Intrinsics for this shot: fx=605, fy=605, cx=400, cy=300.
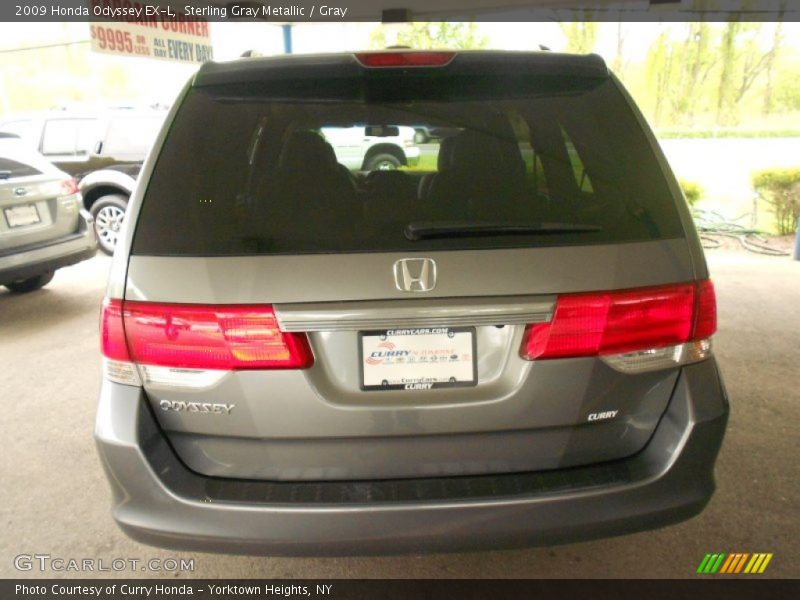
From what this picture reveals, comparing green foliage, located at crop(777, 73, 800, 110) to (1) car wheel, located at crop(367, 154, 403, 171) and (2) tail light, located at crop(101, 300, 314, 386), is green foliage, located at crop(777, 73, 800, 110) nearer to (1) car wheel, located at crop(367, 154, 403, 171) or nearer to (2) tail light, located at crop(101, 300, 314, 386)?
(1) car wheel, located at crop(367, 154, 403, 171)

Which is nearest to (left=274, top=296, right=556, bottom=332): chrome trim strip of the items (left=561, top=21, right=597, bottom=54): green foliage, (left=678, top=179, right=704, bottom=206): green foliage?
(left=678, top=179, right=704, bottom=206): green foliage

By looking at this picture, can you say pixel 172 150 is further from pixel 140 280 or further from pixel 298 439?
pixel 298 439

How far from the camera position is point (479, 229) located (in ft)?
5.09

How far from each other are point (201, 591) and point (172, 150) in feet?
5.12

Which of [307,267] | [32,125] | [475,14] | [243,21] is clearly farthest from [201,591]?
[475,14]

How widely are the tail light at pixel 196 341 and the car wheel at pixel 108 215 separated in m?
7.05

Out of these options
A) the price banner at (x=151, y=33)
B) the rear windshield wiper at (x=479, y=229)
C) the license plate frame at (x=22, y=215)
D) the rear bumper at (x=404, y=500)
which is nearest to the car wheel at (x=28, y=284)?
the license plate frame at (x=22, y=215)

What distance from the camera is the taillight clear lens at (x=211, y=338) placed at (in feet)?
4.95

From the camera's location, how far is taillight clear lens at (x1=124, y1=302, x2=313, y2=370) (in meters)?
1.51

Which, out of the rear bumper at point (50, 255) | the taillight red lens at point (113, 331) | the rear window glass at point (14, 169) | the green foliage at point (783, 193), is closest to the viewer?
the taillight red lens at point (113, 331)

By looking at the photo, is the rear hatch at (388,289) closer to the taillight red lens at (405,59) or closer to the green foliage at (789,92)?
the taillight red lens at (405,59)

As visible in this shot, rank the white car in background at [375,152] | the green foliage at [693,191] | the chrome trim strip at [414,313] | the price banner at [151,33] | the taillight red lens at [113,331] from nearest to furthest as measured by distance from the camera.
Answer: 1. the chrome trim strip at [414,313]
2. the taillight red lens at [113,331]
3. the white car in background at [375,152]
4. the price banner at [151,33]
5. the green foliage at [693,191]

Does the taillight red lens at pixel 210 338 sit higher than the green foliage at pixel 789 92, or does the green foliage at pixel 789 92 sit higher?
the taillight red lens at pixel 210 338

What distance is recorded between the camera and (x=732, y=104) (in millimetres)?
13070
